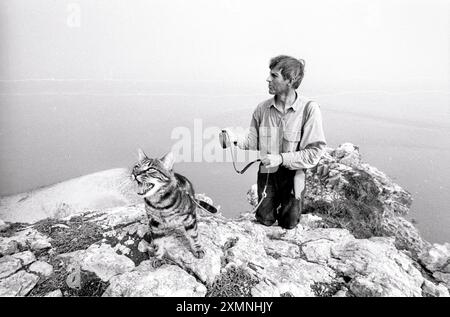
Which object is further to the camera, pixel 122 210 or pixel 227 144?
pixel 122 210

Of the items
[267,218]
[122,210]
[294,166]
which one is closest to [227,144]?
[294,166]

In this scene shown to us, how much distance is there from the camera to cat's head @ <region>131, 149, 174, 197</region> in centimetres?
191

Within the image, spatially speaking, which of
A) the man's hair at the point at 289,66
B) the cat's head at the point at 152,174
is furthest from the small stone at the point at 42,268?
the man's hair at the point at 289,66

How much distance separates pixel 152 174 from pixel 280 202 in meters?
1.82

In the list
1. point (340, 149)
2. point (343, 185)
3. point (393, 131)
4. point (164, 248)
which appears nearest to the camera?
point (164, 248)

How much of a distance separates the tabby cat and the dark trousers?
1135mm

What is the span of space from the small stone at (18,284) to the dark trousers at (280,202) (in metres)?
2.44

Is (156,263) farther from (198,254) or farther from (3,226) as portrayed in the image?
(3,226)

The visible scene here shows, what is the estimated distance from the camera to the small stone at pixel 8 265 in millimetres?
2184

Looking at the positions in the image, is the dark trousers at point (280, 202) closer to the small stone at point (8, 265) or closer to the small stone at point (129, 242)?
the small stone at point (129, 242)

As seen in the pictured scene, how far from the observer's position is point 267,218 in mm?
3182

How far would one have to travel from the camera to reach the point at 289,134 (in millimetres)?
2568
